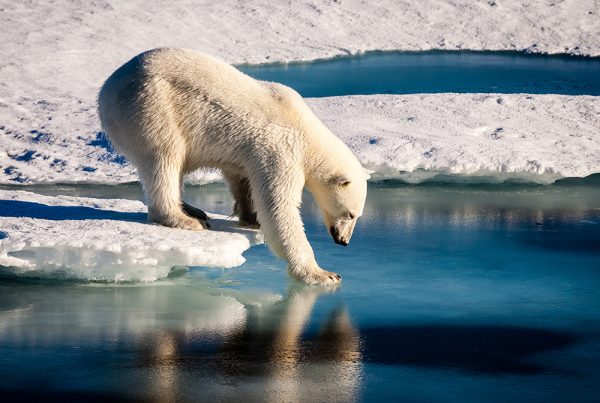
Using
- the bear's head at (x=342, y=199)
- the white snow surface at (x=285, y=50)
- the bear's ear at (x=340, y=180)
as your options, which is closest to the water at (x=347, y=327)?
the bear's head at (x=342, y=199)

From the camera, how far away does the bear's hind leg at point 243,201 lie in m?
6.35

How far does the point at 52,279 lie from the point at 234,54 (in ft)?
30.5

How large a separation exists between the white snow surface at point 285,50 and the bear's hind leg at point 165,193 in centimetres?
252

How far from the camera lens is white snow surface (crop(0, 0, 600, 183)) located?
8820 millimetres

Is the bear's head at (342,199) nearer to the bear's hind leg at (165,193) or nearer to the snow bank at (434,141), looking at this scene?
the bear's hind leg at (165,193)

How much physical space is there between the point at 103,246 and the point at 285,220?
3.59 ft

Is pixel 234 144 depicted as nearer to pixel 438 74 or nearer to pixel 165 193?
pixel 165 193

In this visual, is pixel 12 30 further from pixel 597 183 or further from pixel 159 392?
pixel 159 392

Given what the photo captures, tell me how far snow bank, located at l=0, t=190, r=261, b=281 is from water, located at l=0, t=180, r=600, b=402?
0.14 m

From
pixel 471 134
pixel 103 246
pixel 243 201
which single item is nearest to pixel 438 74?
pixel 471 134

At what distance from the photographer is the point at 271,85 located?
20.3 feet

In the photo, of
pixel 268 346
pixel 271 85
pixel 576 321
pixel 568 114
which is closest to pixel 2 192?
pixel 271 85

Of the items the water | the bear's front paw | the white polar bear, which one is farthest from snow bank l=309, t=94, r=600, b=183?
the bear's front paw

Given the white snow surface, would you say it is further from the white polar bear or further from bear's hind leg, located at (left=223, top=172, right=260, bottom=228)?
the white polar bear
